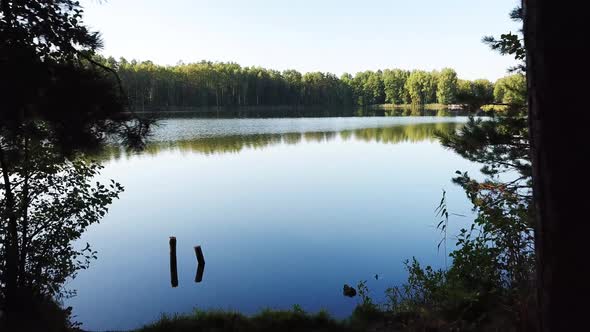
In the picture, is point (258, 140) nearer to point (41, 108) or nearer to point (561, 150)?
point (41, 108)

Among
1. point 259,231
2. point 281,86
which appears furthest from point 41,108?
point 281,86

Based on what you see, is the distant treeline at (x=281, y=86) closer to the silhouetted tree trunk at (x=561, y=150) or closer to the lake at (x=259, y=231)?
the lake at (x=259, y=231)

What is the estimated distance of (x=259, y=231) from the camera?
12469 millimetres

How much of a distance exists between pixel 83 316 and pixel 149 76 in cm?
8092

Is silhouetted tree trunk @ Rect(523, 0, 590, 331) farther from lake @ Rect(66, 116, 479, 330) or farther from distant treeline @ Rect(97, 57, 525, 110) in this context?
distant treeline @ Rect(97, 57, 525, 110)

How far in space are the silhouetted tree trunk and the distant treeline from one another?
7934 centimetres

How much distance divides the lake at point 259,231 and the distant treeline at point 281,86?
60.6 m

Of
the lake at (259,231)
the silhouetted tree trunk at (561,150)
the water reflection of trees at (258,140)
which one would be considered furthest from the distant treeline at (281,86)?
the silhouetted tree trunk at (561,150)

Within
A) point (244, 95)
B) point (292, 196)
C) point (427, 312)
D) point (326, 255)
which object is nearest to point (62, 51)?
point (427, 312)

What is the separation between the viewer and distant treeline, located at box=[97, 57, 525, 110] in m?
→ 88.2

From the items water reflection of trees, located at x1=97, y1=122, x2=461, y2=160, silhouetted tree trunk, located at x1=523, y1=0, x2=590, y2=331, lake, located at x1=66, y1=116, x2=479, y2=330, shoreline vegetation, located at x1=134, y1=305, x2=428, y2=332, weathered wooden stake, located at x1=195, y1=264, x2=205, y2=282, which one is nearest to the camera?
silhouetted tree trunk, located at x1=523, y1=0, x2=590, y2=331

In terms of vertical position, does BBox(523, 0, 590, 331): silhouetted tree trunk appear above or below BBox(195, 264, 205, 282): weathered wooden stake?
above

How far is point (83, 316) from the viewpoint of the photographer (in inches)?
301

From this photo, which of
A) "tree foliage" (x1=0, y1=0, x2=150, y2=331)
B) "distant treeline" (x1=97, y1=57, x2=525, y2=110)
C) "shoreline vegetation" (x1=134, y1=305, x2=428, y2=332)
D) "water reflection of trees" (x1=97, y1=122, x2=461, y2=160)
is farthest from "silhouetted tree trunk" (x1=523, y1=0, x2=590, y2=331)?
"distant treeline" (x1=97, y1=57, x2=525, y2=110)
